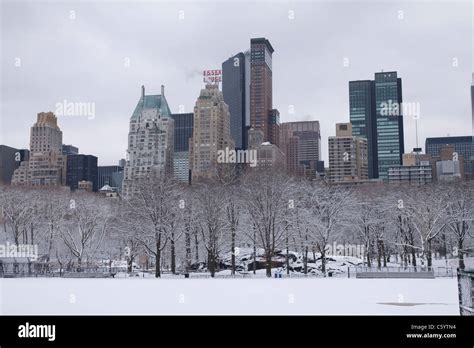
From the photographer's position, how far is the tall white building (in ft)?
448

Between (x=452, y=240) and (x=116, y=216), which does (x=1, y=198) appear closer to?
(x=116, y=216)

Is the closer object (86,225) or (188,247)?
(188,247)

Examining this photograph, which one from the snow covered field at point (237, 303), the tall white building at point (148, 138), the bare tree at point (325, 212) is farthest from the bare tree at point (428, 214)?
the tall white building at point (148, 138)

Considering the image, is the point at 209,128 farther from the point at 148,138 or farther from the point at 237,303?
the point at 237,303

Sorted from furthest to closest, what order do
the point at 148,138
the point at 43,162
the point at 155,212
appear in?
1. the point at 148,138
2. the point at 43,162
3. the point at 155,212

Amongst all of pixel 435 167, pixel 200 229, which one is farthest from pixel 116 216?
pixel 435 167

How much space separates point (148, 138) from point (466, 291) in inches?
5564

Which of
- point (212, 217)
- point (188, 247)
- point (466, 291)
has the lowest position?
point (188, 247)

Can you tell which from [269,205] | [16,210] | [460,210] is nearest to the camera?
[269,205]

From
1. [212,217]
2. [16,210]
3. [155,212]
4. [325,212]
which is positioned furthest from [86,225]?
[325,212]

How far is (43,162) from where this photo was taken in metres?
125

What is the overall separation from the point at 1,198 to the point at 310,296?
4507cm

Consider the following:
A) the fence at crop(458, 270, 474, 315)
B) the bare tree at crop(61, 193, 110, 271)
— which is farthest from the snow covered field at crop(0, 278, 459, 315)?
the bare tree at crop(61, 193, 110, 271)
